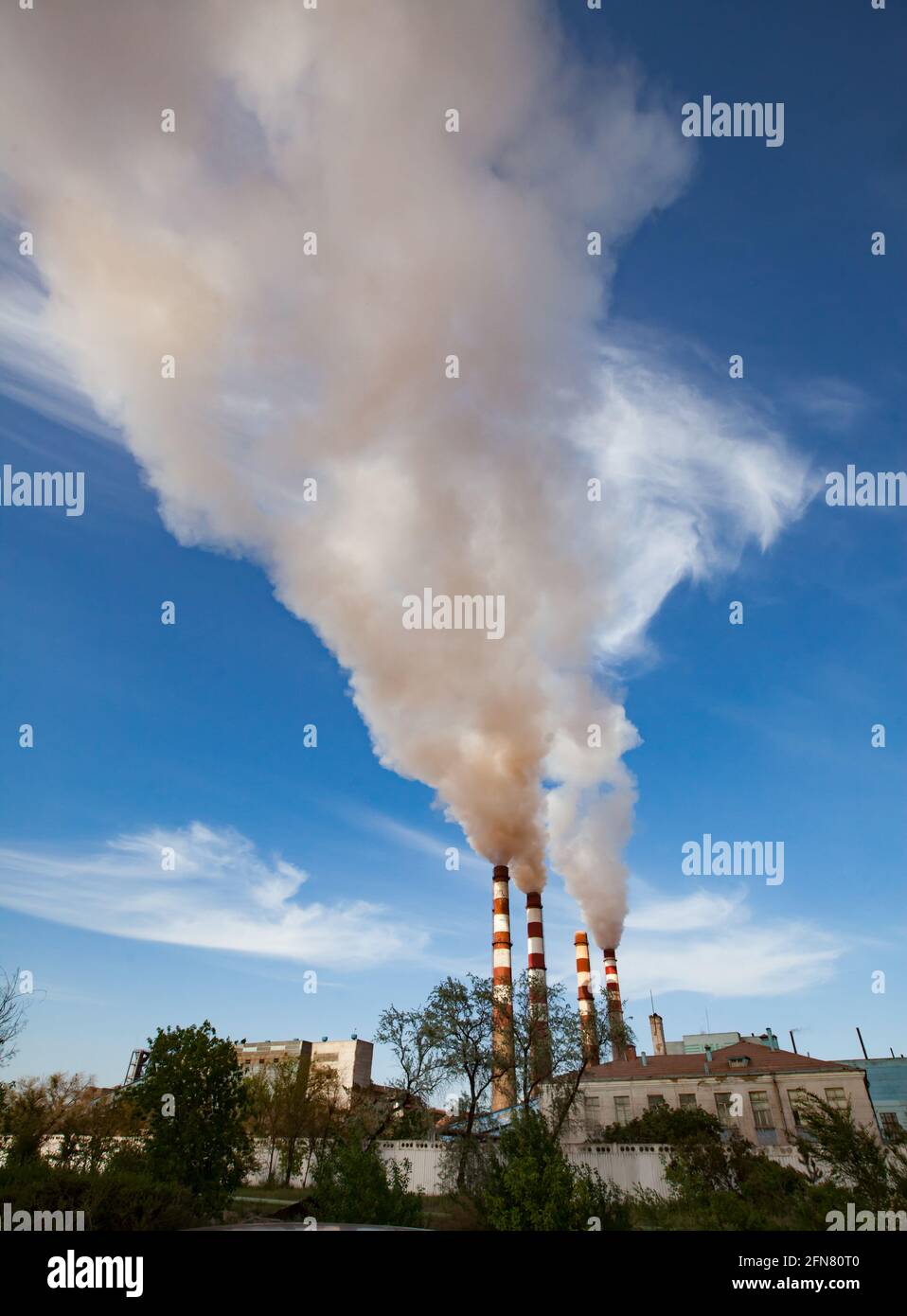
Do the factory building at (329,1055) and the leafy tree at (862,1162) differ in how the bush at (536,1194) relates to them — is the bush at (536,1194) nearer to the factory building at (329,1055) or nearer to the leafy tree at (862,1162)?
the leafy tree at (862,1162)

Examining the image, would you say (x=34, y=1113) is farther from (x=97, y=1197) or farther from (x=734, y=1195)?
(x=734, y=1195)

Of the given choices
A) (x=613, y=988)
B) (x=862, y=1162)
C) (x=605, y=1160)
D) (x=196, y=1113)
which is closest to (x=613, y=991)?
Result: (x=613, y=988)

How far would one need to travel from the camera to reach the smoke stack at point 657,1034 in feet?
261

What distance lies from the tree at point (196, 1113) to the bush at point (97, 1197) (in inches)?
263

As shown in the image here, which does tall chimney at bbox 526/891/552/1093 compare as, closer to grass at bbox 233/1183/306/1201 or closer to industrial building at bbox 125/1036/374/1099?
grass at bbox 233/1183/306/1201

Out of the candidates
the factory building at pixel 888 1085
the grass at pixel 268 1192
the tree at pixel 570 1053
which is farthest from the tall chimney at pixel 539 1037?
the factory building at pixel 888 1085

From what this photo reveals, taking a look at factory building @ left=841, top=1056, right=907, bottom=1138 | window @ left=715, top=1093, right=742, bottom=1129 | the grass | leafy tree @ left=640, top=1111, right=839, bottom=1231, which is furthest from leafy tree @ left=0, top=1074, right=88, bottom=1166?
factory building @ left=841, top=1056, right=907, bottom=1138

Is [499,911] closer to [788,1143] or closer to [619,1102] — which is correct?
[619,1102]

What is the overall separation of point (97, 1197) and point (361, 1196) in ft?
28.0

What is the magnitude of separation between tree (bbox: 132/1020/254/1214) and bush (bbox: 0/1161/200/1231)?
6.67 meters

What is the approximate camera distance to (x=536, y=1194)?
73.0 ft

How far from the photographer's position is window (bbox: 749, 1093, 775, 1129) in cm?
5516
